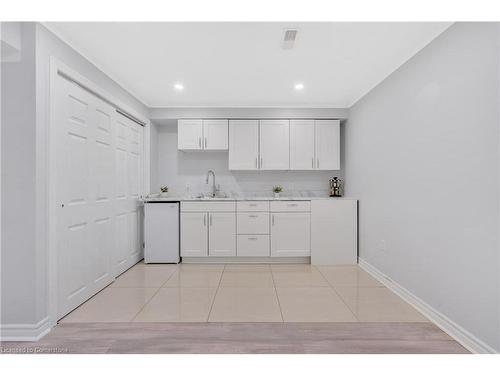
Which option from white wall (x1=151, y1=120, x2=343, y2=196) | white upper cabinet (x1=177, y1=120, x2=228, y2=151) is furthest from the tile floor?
white upper cabinet (x1=177, y1=120, x2=228, y2=151)

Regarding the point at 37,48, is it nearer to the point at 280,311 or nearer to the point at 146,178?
the point at 146,178

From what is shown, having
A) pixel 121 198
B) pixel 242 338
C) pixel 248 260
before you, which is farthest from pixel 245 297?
pixel 121 198

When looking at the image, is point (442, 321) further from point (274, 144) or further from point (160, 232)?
point (160, 232)

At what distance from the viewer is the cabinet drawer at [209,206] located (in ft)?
14.2

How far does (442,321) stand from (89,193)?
3.35 m

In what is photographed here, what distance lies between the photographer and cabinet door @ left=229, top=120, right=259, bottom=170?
4.66 metres

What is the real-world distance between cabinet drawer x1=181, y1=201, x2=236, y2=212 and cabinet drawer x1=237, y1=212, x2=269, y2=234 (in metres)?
0.18

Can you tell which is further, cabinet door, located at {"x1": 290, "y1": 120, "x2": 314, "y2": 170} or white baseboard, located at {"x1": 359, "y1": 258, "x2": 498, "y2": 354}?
cabinet door, located at {"x1": 290, "y1": 120, "x2": 314, "y2": 170}

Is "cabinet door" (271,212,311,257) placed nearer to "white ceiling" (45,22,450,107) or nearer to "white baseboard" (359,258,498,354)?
"white baseboard" (359,258,498,354)

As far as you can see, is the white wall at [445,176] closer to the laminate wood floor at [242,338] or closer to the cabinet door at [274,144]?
the laminate wood floor at [242,338]

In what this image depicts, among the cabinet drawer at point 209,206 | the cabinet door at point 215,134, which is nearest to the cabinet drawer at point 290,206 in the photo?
the cabinet drawer at point 209,206

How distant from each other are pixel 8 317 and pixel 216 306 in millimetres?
1600

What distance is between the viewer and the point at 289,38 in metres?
2.52

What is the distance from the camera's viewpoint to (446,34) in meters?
2.35
